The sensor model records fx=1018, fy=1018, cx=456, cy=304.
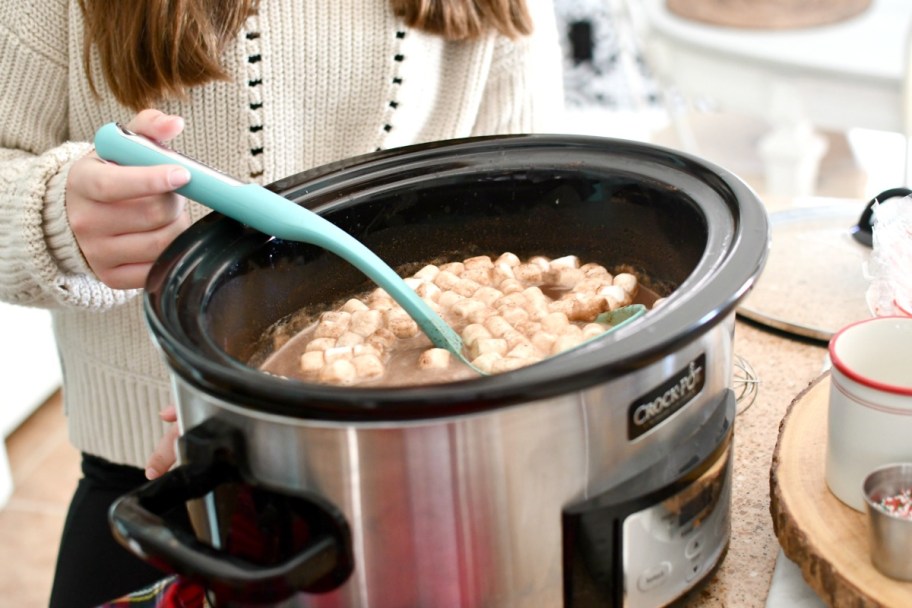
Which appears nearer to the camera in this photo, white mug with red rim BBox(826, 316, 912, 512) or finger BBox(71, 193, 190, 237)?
white mug with red rim BBox(826, 316, 912, 512)

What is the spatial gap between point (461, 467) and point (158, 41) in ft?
2.04

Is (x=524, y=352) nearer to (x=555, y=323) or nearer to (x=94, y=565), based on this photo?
(x=555, y=323)

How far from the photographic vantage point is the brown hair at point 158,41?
3.28ft

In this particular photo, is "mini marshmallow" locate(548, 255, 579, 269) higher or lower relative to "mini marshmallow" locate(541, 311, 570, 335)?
higher

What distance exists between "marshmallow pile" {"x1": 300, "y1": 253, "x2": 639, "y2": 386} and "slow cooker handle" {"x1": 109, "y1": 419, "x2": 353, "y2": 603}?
0.57 feet

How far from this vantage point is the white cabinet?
7.72 feet

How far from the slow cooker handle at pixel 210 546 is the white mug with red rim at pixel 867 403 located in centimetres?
38

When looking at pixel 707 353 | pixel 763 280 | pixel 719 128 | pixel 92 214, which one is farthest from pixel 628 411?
pixel 719 128

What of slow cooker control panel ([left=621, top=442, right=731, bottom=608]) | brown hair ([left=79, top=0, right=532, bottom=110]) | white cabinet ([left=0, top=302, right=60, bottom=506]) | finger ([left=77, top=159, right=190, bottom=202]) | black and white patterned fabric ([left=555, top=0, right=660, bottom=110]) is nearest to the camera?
slow cooker control panel ([left=621, top=442, right=731, bottom=608])

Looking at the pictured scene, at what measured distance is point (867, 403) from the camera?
2.37 ft

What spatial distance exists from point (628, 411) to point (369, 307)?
0.35m

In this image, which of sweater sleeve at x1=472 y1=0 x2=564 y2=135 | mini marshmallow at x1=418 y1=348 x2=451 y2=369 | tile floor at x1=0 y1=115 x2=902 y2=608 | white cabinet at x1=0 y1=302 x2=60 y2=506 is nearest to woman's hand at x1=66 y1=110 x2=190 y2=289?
mini marshmallow at x1=418 y1=348 x2=451 y2=369

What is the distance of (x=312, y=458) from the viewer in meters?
0.60

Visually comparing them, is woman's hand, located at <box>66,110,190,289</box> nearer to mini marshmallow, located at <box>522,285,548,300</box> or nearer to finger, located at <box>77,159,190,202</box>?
finger, located at <box>77,159,190,202</box>
